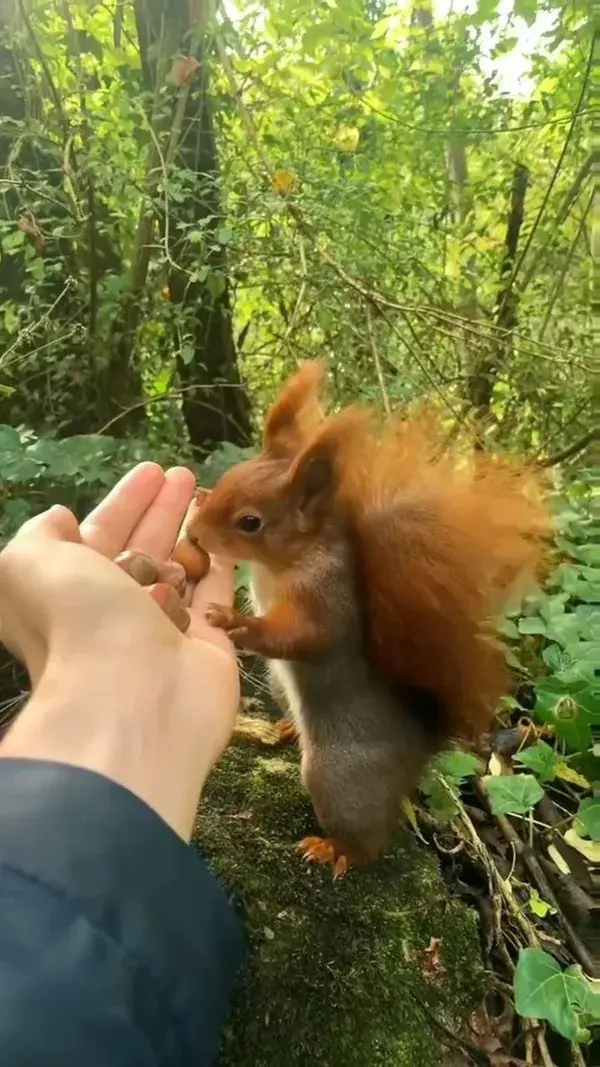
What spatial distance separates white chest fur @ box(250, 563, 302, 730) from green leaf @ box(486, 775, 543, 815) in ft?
0.76

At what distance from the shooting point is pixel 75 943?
47 cm

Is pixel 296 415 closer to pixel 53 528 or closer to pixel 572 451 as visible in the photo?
pixel 53 528

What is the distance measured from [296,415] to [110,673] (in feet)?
1.28

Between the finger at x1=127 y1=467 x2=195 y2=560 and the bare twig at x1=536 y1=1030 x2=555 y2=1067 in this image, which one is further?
the finger at x1=127 y1=467 x2=195 y2=560

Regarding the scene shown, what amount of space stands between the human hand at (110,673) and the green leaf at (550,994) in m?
0.38

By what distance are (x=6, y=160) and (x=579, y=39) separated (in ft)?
3.39

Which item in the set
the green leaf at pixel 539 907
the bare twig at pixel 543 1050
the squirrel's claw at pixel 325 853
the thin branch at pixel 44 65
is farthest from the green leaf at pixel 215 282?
the bare twig at pixel 543 1050

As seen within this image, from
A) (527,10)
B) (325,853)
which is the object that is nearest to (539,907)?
(325,853)

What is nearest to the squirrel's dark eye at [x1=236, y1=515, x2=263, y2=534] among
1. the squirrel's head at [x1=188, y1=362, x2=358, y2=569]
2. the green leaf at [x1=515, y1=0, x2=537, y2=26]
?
the squirrel's head at [x1=188, y1=362, x2=358, y2=569]

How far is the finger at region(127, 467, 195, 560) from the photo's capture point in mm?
1091

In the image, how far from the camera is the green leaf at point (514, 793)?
98cm

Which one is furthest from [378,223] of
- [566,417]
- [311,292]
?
[566,417]

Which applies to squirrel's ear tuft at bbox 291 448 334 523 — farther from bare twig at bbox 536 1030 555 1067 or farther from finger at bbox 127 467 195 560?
bare twig at bbox 536 1030 555 1067

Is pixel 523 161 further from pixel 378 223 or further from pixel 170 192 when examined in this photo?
pixel 170 192
